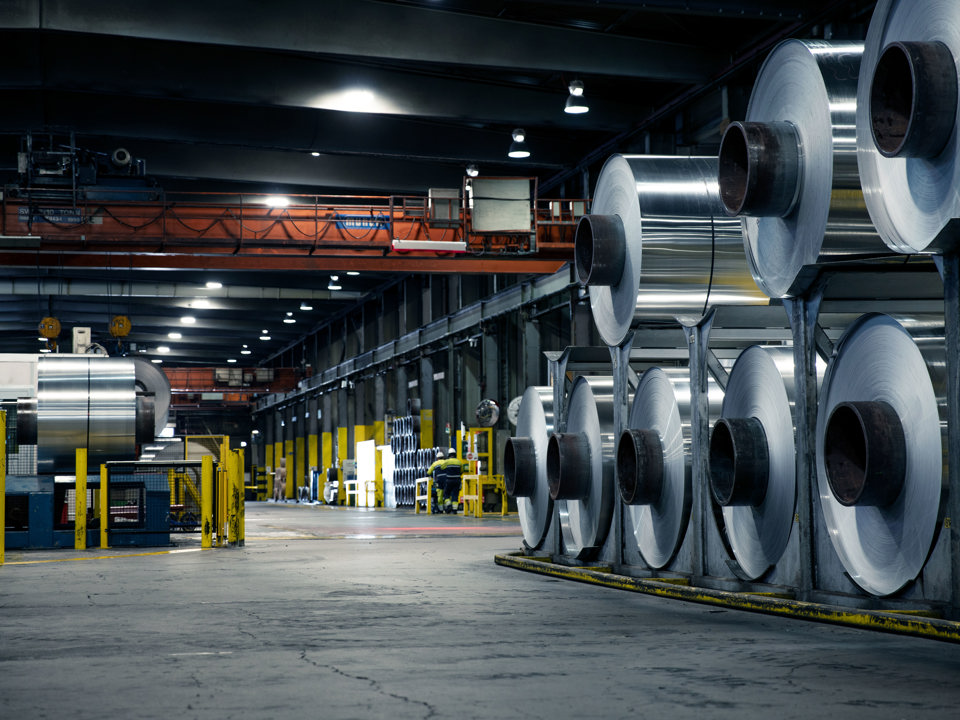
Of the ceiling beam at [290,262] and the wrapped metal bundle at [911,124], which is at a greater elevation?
the ceiling beam at [290,262]

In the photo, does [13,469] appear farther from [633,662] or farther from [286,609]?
[633,662]

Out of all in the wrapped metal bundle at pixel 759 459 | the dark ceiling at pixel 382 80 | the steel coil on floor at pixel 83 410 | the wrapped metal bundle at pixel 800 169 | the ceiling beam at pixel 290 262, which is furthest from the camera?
the ceiling beam at pixel 290 262

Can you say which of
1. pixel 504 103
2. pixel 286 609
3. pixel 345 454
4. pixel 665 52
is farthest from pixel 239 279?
pixel 286 609

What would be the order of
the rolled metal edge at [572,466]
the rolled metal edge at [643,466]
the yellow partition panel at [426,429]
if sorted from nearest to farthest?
1. the rolled metal edge at [643,466]
2. the rolled metal edge at [572,466]
3. the yellow partition panel at [426,429]

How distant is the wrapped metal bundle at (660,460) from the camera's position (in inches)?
287

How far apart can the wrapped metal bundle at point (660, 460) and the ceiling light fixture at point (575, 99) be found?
39.4ft

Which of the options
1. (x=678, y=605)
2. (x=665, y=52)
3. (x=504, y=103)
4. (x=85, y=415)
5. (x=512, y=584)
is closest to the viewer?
(x=678, y=605)

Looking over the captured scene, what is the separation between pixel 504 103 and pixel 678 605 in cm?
1522

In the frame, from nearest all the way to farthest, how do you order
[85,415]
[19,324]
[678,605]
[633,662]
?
[633,662] < [678,605] < [85,415] < [19,324]

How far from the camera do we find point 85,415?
13125 mm

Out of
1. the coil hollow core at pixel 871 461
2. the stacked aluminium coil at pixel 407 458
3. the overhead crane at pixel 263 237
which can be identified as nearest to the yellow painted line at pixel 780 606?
the coil hollow core at pixel 871 461

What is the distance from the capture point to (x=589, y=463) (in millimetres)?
8609

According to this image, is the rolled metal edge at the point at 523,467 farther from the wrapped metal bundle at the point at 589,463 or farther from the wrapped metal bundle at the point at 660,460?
the wrapped metal bundle at the point at 660,460

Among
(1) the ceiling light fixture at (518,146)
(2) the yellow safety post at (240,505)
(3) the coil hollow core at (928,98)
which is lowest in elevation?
(2) the yellow safety post at (240,505)
